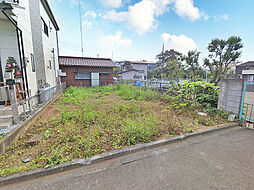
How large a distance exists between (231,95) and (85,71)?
11.9 m

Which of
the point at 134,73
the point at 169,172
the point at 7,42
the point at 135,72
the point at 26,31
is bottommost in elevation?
the point at 169,172

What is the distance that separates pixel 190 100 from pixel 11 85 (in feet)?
20.2

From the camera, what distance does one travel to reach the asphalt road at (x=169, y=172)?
176cm

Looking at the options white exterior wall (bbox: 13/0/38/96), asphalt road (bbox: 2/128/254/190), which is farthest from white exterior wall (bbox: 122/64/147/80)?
asphalt road (bbox: 2/128/254/190)

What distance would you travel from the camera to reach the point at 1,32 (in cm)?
369

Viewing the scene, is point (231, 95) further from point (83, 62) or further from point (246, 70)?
point (246, 70)

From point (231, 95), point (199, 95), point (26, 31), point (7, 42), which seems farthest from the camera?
point (199, 95)

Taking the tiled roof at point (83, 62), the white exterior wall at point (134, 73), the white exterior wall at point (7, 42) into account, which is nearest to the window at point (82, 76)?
the tiled roof at point (83, 62)

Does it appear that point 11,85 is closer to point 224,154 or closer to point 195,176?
point 195,176

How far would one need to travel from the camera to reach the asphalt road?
5.79 ft

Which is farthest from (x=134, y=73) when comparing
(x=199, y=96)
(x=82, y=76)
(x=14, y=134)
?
(x=14, y=134)

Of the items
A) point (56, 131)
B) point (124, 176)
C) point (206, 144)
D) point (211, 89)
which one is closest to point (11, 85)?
point (56, 131)

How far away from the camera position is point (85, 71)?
12.7 metres

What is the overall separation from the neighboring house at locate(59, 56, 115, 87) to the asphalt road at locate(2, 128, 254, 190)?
11587mm
